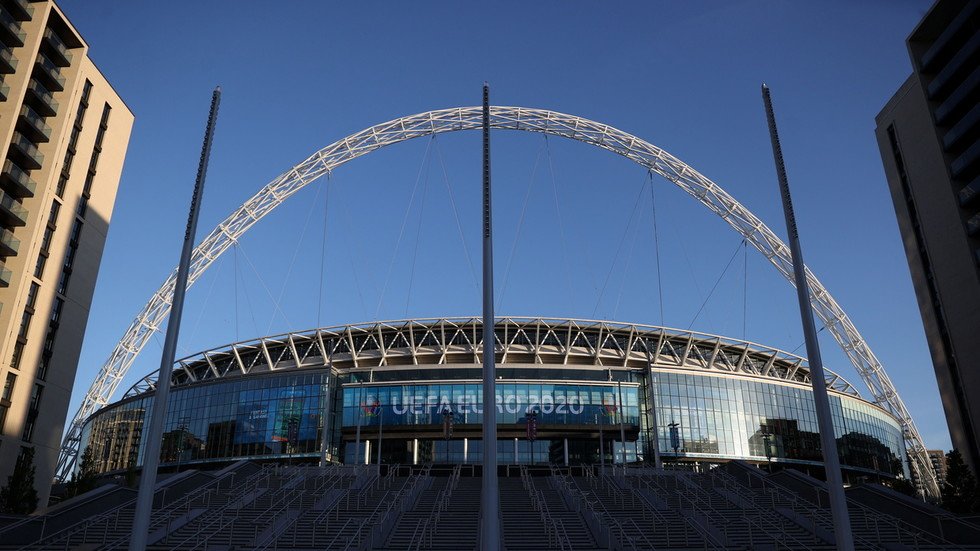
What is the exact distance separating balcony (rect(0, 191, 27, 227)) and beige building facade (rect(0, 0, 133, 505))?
7cm

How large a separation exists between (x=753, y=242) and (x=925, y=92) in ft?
81.3

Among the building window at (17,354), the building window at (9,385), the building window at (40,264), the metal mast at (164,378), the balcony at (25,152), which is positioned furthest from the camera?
the building window at (40,264)

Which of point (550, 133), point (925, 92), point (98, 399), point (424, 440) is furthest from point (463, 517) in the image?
point (98, 399)

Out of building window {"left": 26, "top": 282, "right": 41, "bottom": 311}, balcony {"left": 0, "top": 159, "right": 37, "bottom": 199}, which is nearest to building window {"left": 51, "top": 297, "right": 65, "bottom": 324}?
building window {"left": 26, "top": 282, "right": 41, "bottom": 311}

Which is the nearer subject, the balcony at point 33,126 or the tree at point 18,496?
the tree at point 18,496

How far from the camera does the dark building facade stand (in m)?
57.4

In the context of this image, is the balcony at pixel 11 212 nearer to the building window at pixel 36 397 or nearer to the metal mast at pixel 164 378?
the building window at pixel 36 397

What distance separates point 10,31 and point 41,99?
5278mm

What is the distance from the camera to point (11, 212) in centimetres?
5125

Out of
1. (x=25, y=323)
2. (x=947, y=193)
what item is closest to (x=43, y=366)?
(x=25, y=323)

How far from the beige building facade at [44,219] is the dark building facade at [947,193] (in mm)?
73387

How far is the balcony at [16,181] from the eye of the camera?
2034 inches

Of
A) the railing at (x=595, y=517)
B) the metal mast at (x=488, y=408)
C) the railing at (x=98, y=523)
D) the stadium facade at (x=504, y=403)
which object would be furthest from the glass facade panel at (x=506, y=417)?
the metal mast at (x=488, y=408)

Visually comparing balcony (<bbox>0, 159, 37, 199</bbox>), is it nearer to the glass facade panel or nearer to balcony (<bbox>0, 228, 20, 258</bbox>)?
balcony (<bbox>0, 228, 20, 258</bbox>)
